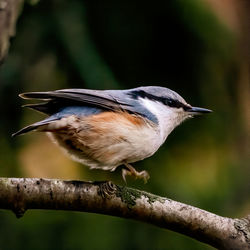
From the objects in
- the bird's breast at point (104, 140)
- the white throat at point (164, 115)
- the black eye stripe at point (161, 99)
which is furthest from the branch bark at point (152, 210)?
the black eye stripe at point (161, 99)

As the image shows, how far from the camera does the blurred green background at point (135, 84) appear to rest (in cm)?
447

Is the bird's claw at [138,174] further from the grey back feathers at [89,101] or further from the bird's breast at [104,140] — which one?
the grey back feathers at [89,101]

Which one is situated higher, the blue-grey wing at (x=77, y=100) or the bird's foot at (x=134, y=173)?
the blue-grey wing at (x=77, y=100)

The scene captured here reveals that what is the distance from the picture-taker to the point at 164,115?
370cm

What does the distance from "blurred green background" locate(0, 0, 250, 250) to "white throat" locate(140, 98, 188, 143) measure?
86 cm

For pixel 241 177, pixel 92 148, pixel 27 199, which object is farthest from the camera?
pixel 241 177

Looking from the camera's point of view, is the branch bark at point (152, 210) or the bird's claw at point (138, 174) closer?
the branch bark at point (152, 210)

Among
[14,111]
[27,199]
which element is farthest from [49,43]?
[27,199]

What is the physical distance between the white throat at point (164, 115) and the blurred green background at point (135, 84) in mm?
856

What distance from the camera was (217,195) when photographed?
468 cm

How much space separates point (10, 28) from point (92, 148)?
1423mm

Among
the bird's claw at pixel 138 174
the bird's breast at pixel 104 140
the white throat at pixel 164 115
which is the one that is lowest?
the bird's claw at pixel 138 174

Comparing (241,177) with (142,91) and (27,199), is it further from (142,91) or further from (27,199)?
(27,199)

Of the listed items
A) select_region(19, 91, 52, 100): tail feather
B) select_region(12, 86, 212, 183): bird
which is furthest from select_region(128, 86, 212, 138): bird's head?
select_region(19, 91, 52, 100): tail feather
